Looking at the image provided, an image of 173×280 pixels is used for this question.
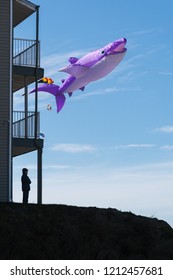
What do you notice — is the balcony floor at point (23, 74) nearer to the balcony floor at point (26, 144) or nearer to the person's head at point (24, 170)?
the balcony floor at point (26, 144)

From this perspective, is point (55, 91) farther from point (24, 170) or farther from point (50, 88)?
point (24, 170)

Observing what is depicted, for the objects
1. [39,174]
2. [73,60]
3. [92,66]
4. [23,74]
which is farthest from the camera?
[73,60]

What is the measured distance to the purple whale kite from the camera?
38.8 meters

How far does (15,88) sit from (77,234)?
1165 centimetres

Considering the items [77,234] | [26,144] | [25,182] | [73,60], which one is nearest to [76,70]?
[73,60]

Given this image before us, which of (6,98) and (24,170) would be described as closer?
(6,98)

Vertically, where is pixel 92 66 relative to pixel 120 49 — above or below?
below

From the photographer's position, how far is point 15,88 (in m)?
42.8

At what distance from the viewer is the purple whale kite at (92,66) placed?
38844 millimetres

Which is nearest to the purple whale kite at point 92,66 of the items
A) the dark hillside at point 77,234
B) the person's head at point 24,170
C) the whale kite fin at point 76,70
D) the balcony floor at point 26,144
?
the whale kite fin at point 76,70

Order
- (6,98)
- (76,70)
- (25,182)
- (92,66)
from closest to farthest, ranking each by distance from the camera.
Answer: (6,98) → (25,182) → (92,66) → (76,70)

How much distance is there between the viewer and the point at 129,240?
3381cm

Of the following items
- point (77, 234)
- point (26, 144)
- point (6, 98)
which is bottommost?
point (77, 234)
